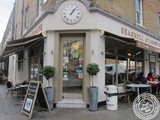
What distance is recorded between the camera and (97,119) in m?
8.67

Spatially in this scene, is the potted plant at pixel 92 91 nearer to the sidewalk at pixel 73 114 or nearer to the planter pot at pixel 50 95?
the sidewalk at pixel 73 114

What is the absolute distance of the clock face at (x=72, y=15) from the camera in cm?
1092

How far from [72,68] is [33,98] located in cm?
273

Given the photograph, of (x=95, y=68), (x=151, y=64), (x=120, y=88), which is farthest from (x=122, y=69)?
(x=151, y=64)

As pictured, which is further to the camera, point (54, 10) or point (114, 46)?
point (114, 46)

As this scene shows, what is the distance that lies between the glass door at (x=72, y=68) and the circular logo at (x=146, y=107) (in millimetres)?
2663

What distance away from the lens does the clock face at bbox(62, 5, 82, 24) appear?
430 inches

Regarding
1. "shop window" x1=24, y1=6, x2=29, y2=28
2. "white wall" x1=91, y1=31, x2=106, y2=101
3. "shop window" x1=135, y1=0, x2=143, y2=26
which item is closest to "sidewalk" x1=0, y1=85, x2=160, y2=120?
"white wall" x1=91, y1=31, x2=106, y2=101

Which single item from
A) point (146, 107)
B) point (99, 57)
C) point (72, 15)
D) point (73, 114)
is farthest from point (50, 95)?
point (146, 107)

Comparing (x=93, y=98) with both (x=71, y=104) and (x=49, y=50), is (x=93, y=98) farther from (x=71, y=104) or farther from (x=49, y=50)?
(x=49, y=50)

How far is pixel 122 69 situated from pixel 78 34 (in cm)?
382

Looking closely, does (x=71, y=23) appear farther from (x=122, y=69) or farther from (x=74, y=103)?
(x=122, y=69)

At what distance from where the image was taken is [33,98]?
9133mm

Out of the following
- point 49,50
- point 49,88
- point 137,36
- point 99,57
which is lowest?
point 49,88
